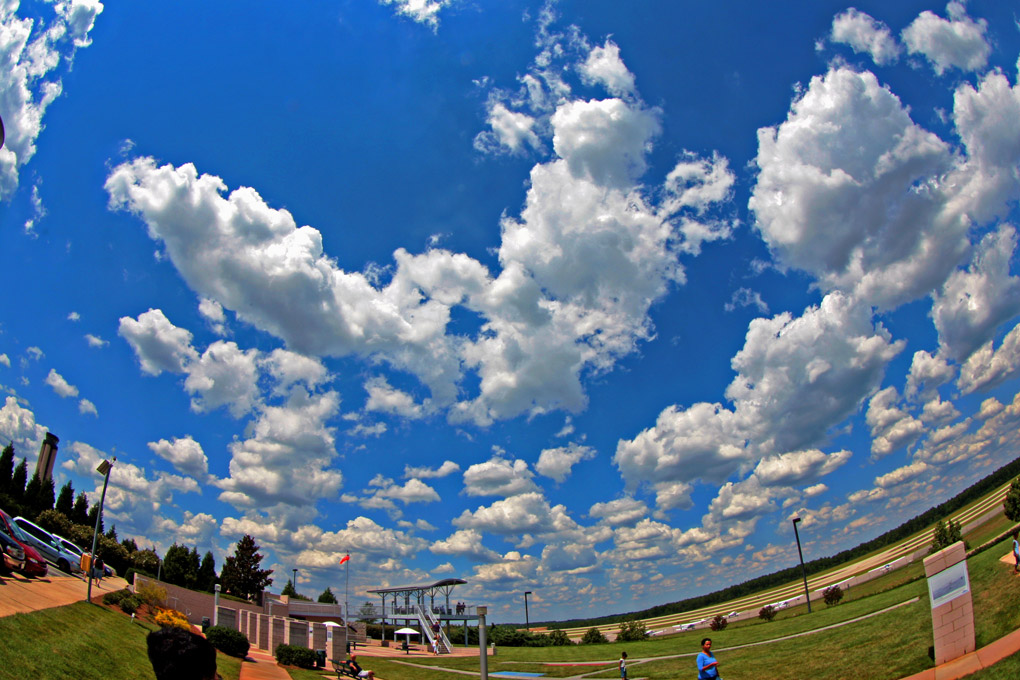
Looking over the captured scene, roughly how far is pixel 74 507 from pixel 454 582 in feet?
150

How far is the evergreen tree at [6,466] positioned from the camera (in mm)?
52438

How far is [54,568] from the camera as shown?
2995 cm

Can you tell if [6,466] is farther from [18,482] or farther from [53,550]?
[53,550]

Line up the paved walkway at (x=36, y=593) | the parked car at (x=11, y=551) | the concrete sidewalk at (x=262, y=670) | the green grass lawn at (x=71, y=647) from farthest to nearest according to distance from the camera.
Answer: the concrete sidewalk at (x=262, y=670) < the parked car at (x=11, y=551) < the paved walkway at (x=36, y=593) < the green grass lawn at (x=71, y=647)

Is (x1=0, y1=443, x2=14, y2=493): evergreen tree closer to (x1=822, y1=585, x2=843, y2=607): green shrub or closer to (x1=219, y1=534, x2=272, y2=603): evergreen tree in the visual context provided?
(x1=219, y1=534, x2=272, y2=603): evergreen tree

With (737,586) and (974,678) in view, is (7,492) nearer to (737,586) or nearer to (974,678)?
(974,678)

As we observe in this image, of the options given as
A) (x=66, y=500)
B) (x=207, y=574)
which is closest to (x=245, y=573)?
(x=207, y=574)

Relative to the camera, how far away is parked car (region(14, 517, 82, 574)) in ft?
99.0

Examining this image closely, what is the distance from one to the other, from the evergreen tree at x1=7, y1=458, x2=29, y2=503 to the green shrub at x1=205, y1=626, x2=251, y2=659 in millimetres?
44196

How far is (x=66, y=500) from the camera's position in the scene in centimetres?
5900

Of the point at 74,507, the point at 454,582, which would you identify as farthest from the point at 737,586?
the point at 74,507

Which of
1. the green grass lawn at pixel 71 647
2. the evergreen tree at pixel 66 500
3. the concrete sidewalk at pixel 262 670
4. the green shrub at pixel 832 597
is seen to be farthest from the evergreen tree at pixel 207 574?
the green shrub at pixel 832 597

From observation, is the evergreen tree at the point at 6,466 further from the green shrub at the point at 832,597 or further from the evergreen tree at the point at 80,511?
the green shrub at the point at 832,597

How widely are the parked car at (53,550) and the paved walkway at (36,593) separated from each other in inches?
183
